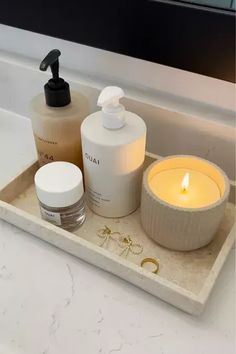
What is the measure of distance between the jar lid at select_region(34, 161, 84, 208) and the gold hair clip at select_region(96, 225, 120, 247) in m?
0.05

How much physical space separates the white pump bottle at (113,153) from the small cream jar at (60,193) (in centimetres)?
2

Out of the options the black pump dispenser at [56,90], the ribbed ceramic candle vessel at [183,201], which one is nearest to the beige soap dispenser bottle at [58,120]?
the black pump dispenser at [56,90]

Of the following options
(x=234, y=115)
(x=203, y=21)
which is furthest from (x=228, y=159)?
(x=203, y=21)

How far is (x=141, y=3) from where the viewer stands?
1.46 ft

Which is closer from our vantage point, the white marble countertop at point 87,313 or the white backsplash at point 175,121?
the white marble countertop at point 87,313

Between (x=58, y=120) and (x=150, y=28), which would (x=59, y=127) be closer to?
(x=58, y=120)

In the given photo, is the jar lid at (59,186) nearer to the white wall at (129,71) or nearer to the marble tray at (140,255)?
the marble tray at (140,255)

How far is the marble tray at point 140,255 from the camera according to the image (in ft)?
1.27

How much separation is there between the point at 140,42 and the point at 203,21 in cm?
8

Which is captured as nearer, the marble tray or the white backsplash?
the marble tray

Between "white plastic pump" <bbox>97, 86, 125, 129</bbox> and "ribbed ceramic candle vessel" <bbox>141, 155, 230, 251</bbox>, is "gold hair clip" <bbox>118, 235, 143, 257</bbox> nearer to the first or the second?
"ribbed ceramic candle vessel" <bbox>141, 155, 230, 251</bbox>

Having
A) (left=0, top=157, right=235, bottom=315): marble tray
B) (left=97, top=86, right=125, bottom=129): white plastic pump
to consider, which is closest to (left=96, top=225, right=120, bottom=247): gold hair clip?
(left=0, top=157, right=235, bottom=315): marble tray

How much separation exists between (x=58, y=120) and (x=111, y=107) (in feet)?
0.26

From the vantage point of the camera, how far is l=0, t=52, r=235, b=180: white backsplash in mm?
488
